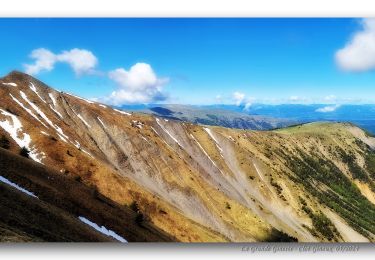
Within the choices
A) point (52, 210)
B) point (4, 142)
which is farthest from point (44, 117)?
point (52, 210)

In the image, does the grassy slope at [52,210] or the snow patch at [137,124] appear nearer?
the grassy slope at [52,210]

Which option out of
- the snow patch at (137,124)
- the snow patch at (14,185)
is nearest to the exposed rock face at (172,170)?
the snow patch at (137,124)

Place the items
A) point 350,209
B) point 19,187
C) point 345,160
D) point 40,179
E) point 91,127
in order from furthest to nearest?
point 345,160, point 350,209, point 91,127, point 40,179, point 19,187

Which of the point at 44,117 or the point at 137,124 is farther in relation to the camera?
the point at 137,124

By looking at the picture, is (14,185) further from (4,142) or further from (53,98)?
(53,98)

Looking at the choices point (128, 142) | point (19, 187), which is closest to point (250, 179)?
point (128, 142)

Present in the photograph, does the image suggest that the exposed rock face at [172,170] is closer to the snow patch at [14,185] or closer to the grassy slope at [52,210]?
the grassy slope at [52,210]

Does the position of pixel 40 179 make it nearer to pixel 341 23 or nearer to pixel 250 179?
pixel 341 23

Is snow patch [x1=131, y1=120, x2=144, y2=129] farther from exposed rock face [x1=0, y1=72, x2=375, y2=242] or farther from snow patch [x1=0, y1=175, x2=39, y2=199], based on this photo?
snow patch [x1=0, y1=175, x2=39, y2=199]
